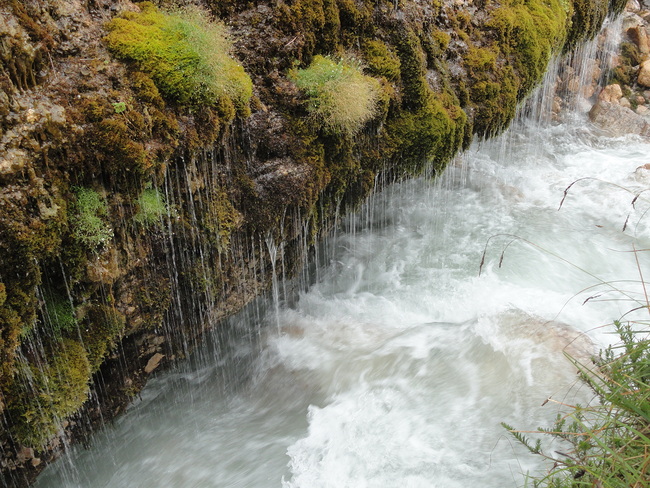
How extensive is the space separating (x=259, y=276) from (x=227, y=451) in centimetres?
181

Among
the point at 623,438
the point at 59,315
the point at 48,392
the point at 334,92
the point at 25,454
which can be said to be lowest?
the point at 25,454

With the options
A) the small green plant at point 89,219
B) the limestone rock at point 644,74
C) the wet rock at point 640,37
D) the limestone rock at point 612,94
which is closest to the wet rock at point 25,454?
the small green plant at point 89,219

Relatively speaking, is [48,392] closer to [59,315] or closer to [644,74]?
[59,315]

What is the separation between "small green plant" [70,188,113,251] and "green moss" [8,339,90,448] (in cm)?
89

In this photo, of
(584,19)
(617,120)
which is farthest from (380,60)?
(617,120)

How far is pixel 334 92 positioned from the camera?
488cm

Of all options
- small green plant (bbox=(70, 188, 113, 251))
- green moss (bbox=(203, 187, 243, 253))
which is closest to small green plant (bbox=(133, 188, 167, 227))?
small green plant (bbox=(70, 188, 113, 251))

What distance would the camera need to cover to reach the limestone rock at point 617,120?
12.8 m

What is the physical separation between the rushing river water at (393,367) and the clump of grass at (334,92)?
2.21m

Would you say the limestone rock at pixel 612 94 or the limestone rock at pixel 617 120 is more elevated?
the limestone rock at pixel 612 94

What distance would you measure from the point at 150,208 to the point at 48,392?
1617mm

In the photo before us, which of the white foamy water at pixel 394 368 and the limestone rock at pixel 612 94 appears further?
the limestone rock at pixel 612 94

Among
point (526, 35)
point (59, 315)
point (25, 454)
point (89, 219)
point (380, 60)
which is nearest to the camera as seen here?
point (89, 219)

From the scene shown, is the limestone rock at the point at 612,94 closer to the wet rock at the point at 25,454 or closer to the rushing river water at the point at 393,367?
the rushing river water at the point at 393,367
